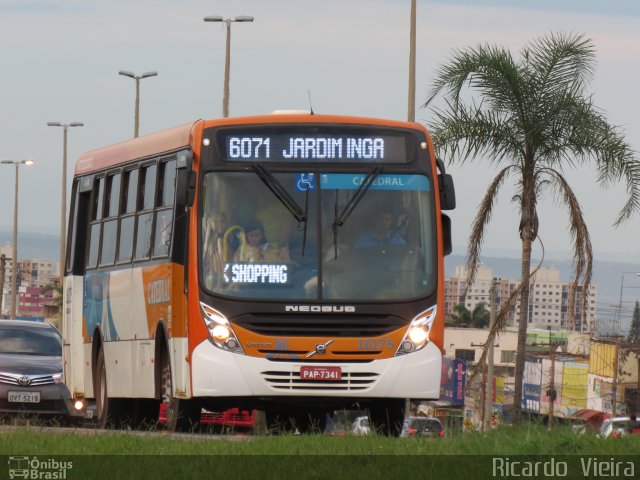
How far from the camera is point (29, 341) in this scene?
23141mm

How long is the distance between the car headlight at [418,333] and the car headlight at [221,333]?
155cm

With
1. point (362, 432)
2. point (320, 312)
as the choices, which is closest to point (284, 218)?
point (320, 312)

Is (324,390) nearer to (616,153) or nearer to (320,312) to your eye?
(320,312)

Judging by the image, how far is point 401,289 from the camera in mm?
15625

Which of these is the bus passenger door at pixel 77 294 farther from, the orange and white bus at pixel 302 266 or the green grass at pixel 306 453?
the green grass at pixel 306 453

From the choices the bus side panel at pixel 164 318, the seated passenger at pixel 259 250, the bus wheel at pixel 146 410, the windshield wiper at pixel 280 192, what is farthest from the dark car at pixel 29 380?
the windshield wiper at pixel 280 192

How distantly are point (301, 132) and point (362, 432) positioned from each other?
421 cm

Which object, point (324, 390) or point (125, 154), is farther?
point (125, 154)

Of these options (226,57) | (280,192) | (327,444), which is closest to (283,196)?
(280,192)

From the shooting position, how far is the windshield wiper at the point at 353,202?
15641mm

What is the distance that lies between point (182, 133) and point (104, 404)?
465 cm

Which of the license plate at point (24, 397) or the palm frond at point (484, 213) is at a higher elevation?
the palm frond at point (484, 213)

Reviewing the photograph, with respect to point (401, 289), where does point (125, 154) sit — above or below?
above
